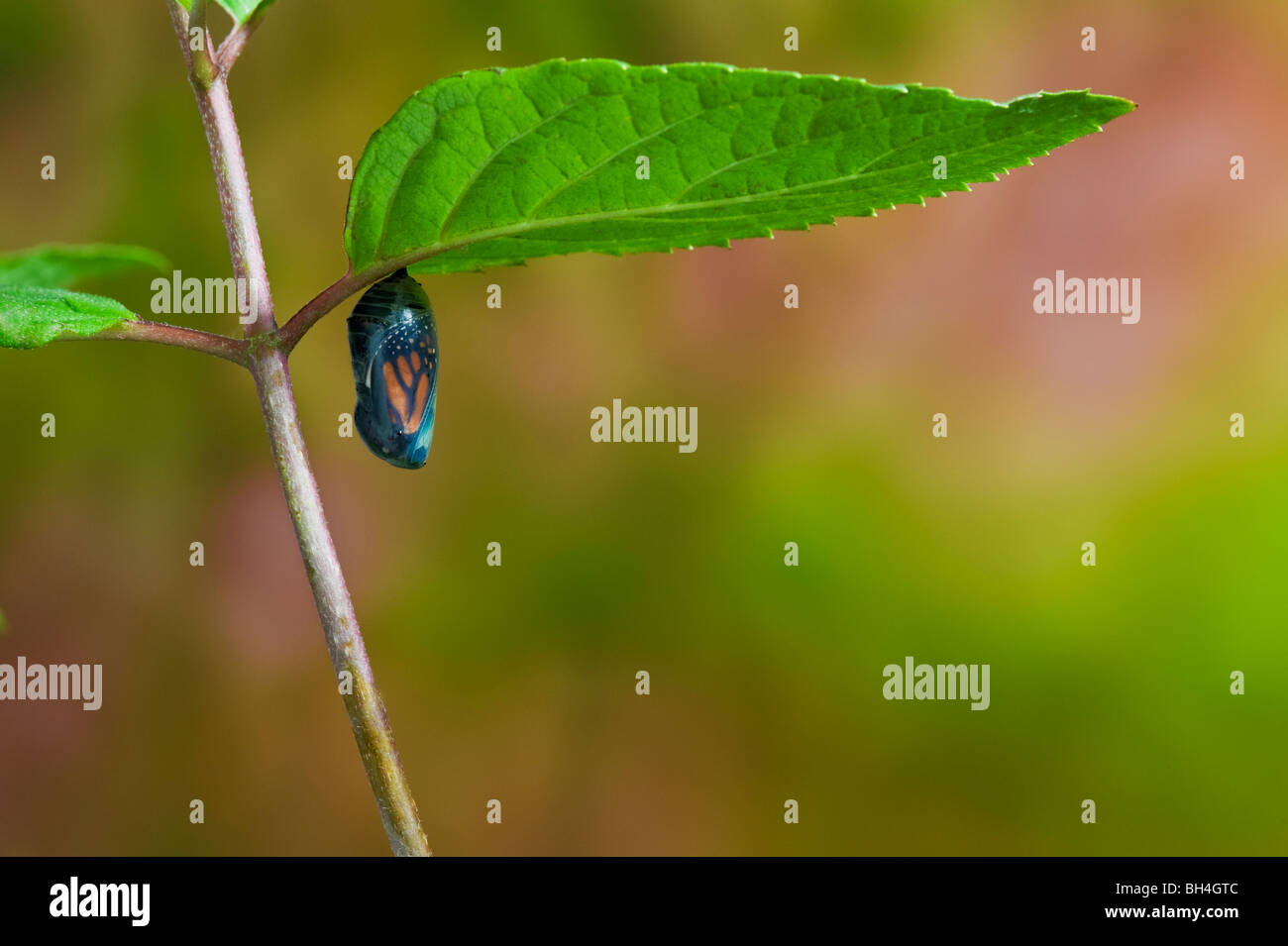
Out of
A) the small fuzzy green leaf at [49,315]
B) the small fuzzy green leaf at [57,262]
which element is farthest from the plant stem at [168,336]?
the small fuzzy green leaf at [57,262]

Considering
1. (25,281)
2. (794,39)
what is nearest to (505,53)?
(794,39)

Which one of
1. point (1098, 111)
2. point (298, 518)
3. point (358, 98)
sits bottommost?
point (298, 518)

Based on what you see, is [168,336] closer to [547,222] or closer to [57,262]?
[547,222]

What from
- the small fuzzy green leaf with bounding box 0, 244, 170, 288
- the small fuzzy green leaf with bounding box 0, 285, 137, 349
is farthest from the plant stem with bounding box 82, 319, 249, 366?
the small fuzzy green leaf with bounding box 0, 244, 170, 288

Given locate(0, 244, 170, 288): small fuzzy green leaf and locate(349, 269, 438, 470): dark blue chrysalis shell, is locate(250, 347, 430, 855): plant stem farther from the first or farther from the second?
locate(0, 244, 170, 288): small fuzzy green leaf

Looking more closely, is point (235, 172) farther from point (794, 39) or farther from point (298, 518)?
point (794, 39)

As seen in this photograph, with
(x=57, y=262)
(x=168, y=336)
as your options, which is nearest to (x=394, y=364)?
(x=168, y=336)

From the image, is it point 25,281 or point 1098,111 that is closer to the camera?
point 1098,111
